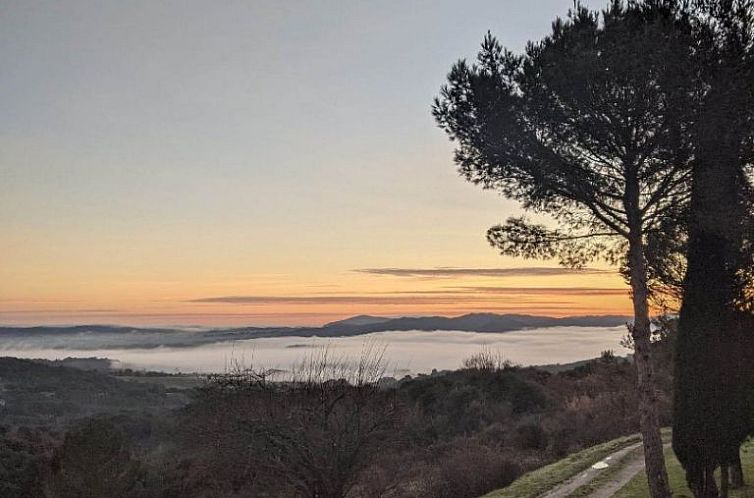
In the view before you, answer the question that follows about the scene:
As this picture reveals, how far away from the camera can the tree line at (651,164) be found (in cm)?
1126

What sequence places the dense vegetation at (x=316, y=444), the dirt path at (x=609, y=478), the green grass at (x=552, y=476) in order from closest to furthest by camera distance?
the dirt path at (x=609, y=478), the green grass at (x=552, y=476), the dense vegetation at (x=316, y=444)

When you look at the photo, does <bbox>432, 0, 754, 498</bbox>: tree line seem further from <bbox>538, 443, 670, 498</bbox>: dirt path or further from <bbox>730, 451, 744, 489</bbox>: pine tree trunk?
<bbox>538, 443, 670, 498</bbox>: dirt path

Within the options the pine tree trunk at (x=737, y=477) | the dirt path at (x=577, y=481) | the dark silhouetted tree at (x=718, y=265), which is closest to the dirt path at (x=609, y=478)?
the dirt path at (x=577, y=481)

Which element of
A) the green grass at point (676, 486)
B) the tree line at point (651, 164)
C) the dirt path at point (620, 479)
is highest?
the tree line at point (651, 164)

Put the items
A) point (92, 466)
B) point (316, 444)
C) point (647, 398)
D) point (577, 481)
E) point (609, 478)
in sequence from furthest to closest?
point (92, 466)
point (316, 444)
point (577, 481)
point (609, 478)
point (647, 398)

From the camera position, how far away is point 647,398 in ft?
39.5

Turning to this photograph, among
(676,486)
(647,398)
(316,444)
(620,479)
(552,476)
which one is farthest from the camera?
(552,476)

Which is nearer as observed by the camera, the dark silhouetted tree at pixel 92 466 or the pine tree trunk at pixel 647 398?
the pine tree trunk at pixel 647 398

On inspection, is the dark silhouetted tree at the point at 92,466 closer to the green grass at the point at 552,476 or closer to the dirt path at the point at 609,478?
the green grass at the point at 552,476

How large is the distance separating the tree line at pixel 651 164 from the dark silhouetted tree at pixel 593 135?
3 centimetres

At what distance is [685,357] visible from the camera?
1349cm

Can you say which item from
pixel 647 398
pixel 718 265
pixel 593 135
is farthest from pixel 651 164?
pixel 647 398

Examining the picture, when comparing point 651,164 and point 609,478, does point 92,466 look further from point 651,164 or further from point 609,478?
point 651,164

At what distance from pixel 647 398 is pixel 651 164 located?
4162 mm
